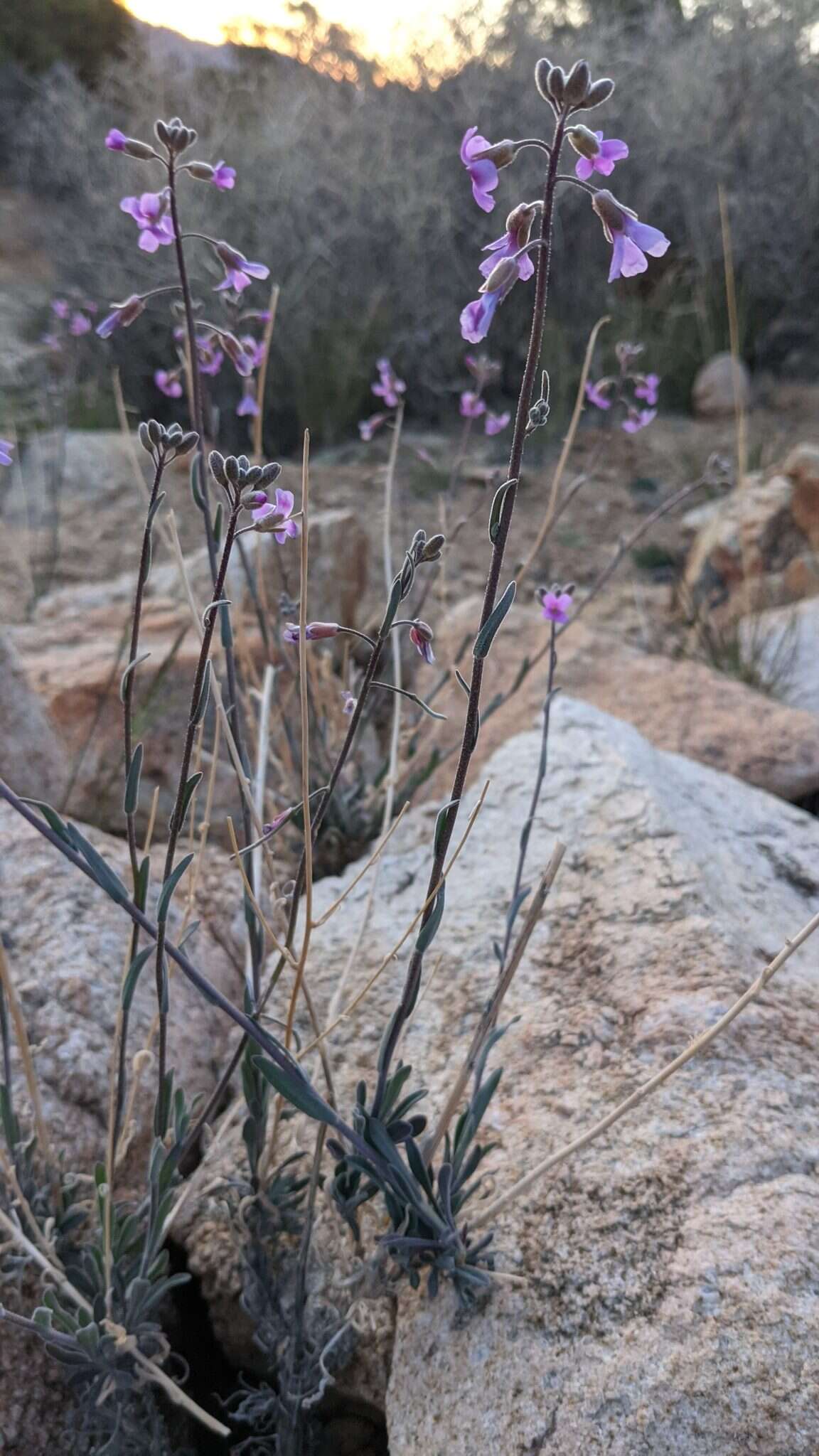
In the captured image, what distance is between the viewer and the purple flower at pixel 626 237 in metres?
0.79

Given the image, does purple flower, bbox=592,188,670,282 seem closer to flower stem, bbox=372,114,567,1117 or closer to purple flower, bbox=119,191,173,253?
flower stem, bbox=372,114,567,1117

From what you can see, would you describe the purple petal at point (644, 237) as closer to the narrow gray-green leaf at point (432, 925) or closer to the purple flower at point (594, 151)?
the purple flower at point (594, 151)

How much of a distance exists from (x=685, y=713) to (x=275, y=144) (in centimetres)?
518

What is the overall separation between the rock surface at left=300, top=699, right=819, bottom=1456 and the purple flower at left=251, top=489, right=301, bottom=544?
2.32ft

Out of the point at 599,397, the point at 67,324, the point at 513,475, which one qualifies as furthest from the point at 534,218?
the point at 67,324

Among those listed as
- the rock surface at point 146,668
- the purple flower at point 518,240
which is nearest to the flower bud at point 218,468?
the purple flower at point 518,240

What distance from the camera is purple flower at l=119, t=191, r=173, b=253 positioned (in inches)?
42.9

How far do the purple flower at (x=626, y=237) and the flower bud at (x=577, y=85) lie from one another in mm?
66

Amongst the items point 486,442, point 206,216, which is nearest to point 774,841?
point 486,442

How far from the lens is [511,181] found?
Result: 568 centimetres

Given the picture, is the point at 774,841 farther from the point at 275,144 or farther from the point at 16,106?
the point at 16,106

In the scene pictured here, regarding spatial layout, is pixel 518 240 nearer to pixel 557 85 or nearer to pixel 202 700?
pixel 557 85

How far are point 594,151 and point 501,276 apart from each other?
112 mm

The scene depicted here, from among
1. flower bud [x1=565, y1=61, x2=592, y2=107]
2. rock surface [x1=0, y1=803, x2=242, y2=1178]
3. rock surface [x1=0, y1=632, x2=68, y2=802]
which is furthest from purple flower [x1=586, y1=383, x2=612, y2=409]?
rock surface [x1=0, y1=632, x2=68, y2=802]
